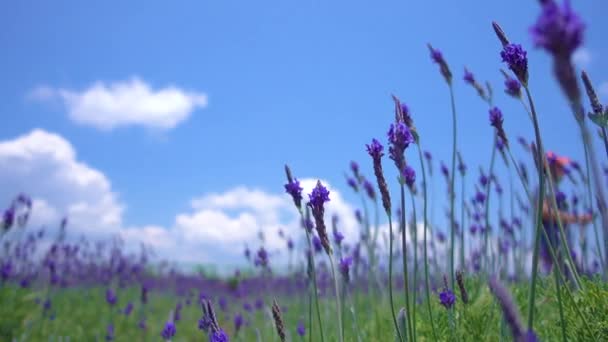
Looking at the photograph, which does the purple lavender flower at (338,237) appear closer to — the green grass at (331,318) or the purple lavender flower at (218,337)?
the green grass at (331,318)

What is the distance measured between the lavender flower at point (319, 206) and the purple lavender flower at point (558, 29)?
3.08 ft

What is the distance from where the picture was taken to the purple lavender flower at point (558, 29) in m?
0.78

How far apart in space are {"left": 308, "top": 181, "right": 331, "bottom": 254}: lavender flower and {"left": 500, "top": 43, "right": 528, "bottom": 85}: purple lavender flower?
2.30 ft

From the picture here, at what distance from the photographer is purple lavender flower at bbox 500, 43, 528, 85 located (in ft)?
4.97

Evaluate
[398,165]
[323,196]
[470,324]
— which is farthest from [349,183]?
[398,165]

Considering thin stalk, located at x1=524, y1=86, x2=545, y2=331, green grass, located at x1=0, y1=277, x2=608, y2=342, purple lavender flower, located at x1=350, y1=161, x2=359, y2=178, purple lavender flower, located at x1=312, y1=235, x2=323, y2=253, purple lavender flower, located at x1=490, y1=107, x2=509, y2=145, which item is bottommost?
green grass, located at x1=0, y1=277, x2=608, y2=342

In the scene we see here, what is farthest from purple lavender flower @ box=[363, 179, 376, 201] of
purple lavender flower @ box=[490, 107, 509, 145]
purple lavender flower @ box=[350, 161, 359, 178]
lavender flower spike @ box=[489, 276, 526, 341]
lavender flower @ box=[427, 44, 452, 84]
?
lavender flower spike @ box=[489, 276, 526, 341]

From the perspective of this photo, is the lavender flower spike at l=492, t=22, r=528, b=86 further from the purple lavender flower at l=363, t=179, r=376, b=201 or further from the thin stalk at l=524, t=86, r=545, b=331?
the purple lavender flower at l=363, t=179, r=376, b=201

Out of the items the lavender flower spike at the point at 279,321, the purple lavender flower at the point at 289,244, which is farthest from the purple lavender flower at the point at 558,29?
the purple lavender flower at the point at 289,244

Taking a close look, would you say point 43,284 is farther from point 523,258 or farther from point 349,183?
point 523,258

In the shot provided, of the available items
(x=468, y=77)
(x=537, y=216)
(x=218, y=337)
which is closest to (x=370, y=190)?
(x=468, y=77)

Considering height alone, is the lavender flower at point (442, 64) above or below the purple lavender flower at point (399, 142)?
above

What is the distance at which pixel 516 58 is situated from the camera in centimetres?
152

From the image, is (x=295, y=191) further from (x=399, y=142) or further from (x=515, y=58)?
(x=515, y=58)
